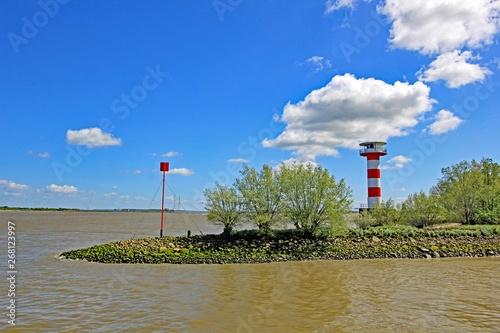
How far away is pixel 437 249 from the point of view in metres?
22.1

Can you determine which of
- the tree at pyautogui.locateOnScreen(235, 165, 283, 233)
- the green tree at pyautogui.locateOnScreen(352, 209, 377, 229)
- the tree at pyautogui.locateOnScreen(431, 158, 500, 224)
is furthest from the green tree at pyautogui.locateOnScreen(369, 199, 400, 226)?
the tree at pyautogui.locateOnScreen(235, 165, 283, 233)

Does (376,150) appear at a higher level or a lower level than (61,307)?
higher

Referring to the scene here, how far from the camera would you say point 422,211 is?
31.6m

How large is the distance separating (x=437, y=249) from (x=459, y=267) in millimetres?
5058

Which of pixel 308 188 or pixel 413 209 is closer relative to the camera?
pixel 308 188

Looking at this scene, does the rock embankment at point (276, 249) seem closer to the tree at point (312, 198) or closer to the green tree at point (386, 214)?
the tree at point (312, 198)

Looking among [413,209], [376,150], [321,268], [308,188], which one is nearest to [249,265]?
[321,268]

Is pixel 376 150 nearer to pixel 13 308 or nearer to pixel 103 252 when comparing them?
pixel 103 252

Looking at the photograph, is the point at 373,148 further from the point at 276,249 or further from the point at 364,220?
the point at 276,249

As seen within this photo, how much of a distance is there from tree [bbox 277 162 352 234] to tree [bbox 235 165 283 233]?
0.59m

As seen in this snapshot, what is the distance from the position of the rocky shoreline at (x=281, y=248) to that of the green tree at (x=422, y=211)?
5.82 m

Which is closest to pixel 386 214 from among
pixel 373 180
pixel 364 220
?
pixel 364 220

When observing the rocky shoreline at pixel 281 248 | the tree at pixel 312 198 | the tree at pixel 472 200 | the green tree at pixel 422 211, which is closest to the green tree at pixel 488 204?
the tree at pixel 472 200

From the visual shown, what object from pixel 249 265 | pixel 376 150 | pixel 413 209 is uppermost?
pixel 376 150
